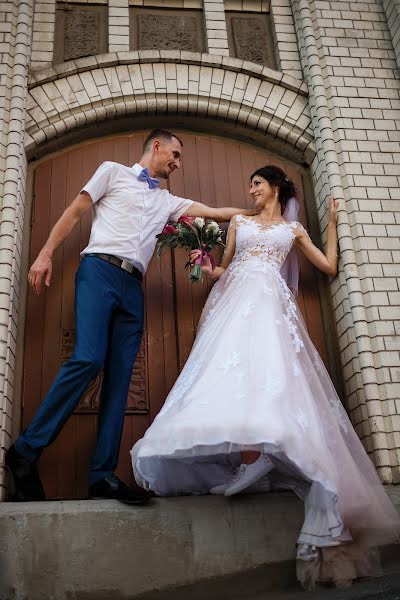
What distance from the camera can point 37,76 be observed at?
4.98 m

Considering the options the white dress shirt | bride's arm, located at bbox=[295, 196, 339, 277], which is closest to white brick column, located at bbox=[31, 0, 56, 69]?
the white dress shirt

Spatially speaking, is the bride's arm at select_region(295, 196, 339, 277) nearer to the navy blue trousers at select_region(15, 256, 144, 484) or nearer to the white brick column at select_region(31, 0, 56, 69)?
the navy blue trousers at select_region(15, 256, 144, 484)

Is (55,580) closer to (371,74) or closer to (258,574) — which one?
(258,574)

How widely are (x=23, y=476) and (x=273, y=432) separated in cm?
146

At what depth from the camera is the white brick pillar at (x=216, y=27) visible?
5379mm

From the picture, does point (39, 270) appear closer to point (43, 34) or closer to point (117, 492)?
point (117, 492)

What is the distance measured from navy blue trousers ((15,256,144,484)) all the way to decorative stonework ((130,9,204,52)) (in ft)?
7.64

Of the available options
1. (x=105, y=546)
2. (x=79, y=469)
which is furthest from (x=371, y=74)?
(x=105, y=546)

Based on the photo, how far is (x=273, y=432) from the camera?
3.10 meters

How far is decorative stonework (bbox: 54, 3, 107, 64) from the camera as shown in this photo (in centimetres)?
529

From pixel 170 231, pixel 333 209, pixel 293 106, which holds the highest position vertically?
pixel 293 106

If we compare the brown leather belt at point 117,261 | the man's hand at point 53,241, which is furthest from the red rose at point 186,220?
the man's hand at point 53,241

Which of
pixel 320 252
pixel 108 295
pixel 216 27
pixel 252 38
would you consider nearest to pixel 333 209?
pixel 320 252

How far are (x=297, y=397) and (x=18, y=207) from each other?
2.35 metres
